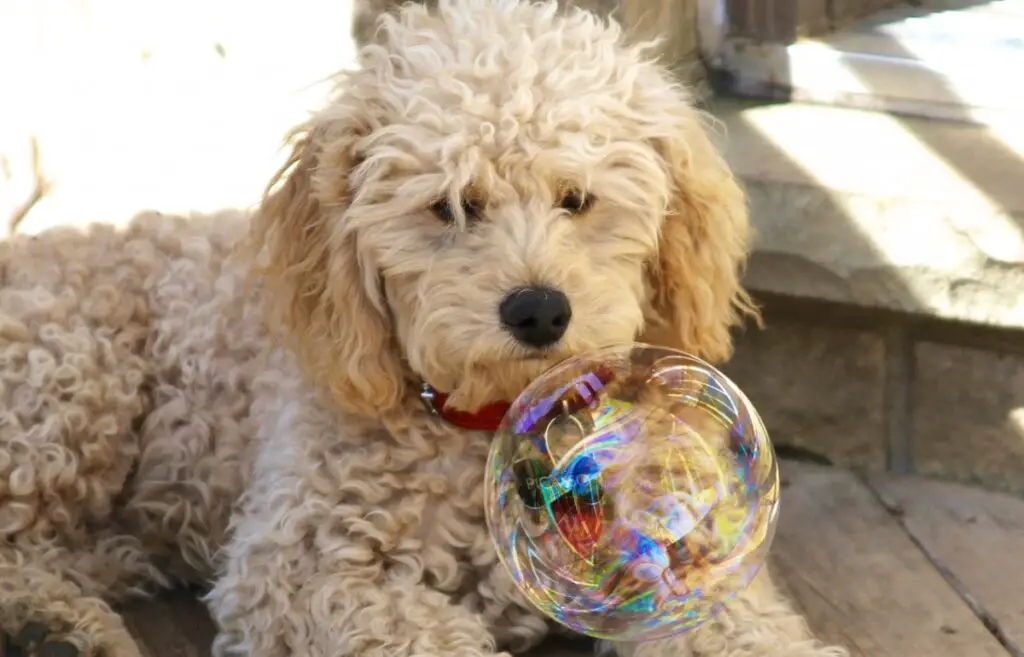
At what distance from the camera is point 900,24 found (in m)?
3.09

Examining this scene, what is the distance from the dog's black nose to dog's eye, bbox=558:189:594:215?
0.57 ft

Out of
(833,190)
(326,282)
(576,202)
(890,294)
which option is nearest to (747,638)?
(576,202)

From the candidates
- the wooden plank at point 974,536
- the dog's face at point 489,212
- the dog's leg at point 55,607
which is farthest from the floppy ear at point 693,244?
the dog's leg at point 55,607

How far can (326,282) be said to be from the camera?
192 centimetres

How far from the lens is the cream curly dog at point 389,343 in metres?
1.77

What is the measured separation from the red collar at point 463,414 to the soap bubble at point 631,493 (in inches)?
7.8

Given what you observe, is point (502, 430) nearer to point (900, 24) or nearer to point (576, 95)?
point (576, 95)

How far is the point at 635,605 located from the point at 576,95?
727mm

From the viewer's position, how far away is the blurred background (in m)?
2.44

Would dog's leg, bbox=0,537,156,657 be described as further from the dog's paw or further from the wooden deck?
the wooden deck

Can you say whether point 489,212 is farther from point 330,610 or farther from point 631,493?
point 330,610

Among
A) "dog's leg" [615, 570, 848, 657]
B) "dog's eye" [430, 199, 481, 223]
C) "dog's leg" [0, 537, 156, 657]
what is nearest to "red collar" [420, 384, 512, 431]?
"dog's eye" [430, 199, 481, 223]

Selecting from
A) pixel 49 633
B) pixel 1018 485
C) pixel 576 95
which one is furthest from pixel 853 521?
pixel 49 633

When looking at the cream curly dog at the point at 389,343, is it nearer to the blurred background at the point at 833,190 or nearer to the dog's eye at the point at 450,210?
the dog's eye at the point at 450,210
